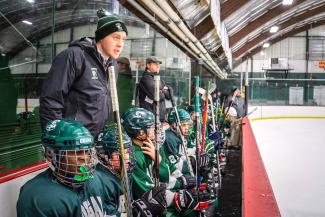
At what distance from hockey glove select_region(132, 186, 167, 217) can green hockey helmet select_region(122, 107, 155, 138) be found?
1.53 feet

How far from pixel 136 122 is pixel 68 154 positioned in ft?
2.28

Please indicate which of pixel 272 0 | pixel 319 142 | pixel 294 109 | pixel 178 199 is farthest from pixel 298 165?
pixel 294 109

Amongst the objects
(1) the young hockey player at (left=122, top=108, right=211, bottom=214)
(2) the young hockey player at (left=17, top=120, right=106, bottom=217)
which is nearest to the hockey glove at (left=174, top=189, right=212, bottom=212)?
(1) the young hockey player at (left=122, top=108, right=211, bottom=214)

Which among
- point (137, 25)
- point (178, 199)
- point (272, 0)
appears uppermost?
point (272, 0)

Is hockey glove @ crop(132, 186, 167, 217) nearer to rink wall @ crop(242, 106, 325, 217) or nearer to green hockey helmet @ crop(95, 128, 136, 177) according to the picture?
green hockey helmet @ crop(95, 128, 136, 177)

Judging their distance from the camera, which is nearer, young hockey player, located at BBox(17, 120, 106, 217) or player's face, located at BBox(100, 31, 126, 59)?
young hockey player, located at BBox(17, 120, 106, 217)

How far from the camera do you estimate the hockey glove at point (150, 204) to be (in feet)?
4.91

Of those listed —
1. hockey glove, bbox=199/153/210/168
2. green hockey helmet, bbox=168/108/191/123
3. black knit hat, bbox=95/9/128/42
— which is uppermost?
black knit hat, bbox=95/9/128/42

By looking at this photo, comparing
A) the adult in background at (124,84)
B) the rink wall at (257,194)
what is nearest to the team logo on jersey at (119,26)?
the rink wall at (257,194)

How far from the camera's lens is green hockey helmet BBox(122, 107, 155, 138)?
1.91 metres

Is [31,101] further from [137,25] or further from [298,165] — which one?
[298,165]

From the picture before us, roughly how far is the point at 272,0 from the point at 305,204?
553cm

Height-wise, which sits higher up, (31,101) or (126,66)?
(126,66)

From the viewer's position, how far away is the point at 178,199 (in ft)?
6.23
